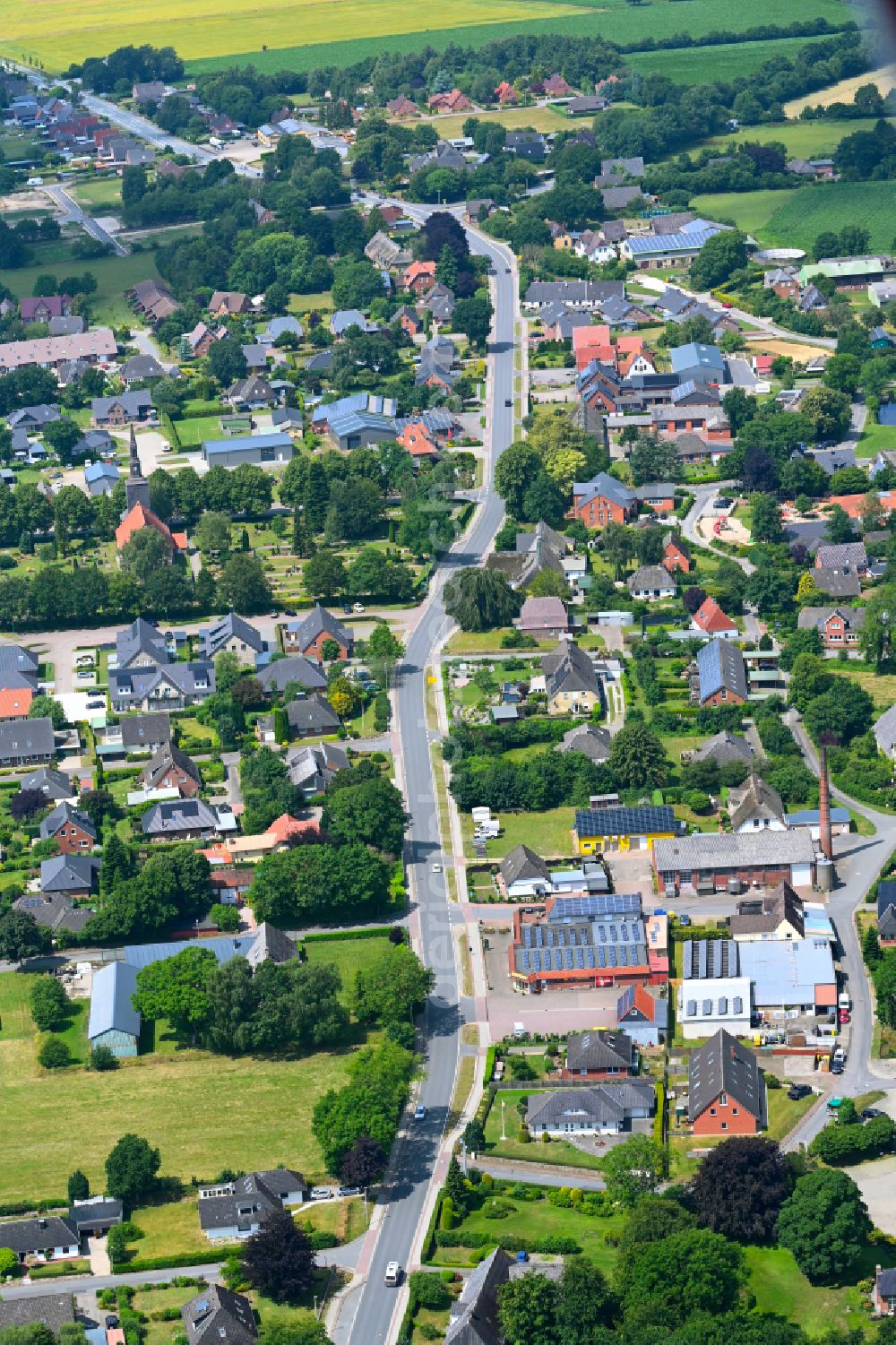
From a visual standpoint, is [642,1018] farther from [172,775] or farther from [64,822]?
[64,822]

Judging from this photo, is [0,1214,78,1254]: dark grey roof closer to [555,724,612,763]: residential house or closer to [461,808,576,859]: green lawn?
[461,808,576,859]: green lawn

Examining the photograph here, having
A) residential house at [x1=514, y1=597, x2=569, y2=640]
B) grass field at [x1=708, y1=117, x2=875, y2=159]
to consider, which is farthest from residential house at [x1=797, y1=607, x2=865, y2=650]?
grass field at [x1=708, y1=117, x2=875, y2=159]

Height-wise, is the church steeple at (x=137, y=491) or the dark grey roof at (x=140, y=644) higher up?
the church steeple at (x=137, y=491)

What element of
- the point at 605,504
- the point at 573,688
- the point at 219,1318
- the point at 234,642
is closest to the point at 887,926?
the point at 573,688

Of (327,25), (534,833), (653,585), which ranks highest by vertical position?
(327,25)

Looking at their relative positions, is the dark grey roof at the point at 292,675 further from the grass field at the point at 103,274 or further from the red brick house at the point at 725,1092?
the grass field at the point at 103,274

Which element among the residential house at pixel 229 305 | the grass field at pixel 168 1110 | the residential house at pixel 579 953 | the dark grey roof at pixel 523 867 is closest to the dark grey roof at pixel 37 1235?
the grass field at pixel 168 1110
